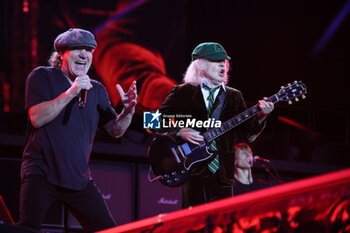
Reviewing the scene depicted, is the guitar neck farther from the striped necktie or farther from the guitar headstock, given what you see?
the guitar headstock

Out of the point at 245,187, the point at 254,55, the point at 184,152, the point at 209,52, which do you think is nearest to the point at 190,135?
the point at 184,152

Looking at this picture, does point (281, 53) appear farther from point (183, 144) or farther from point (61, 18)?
point (61, 18)

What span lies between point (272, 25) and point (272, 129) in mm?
1146

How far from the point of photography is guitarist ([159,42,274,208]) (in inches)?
119

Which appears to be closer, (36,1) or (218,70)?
(218,70)

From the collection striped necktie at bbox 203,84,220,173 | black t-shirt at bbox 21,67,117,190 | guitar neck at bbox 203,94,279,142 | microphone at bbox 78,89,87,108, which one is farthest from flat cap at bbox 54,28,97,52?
guitar neck at bbox 203,94,279,142

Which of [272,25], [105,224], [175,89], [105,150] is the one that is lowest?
[105,224]

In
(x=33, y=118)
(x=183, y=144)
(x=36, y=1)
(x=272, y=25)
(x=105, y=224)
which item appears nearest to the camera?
(x=105, y=224)

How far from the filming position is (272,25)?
4340 mm

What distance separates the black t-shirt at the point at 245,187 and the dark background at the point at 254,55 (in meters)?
0.28

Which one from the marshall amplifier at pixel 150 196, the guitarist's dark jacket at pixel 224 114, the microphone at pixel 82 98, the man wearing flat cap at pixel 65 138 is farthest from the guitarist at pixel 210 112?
the marshall amplifier at pixel 150 196

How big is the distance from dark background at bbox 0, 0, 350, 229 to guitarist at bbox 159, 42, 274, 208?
0.47 ft

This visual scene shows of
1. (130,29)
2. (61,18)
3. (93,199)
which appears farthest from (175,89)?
(93,199)

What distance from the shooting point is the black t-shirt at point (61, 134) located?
2389 mm
